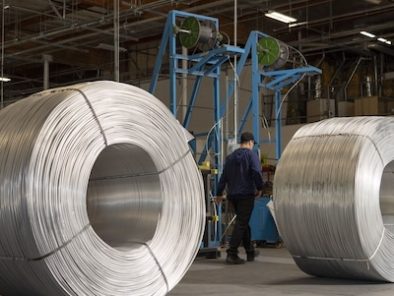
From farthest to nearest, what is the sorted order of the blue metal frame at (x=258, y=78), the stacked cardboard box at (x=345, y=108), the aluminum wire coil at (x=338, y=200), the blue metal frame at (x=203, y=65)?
the stacked cardboard box at (x=345, y=108) < the blue metal frame at (x=258, y=78) < the blue metal frame at (x=203, y=65) < the aluminum wire coil at (x=338, y=200)

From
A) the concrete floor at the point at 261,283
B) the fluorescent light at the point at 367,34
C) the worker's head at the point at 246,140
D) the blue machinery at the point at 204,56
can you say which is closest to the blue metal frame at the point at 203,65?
the blue machinery at the point at 204,56

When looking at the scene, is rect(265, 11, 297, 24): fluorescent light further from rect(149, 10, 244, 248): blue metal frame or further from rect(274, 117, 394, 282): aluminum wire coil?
rect(274, 117, 394, 282): aluminum wire coil

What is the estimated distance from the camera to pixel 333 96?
14719 mm

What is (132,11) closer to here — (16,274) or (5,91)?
(16,274)

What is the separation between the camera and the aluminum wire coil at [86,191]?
362cm

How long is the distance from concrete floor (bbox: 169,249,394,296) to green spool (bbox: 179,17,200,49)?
116 inches

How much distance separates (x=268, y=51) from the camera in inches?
371

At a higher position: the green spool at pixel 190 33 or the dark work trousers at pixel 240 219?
the green spool at pixel 190 33

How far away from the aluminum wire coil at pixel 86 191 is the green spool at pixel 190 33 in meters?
3.70

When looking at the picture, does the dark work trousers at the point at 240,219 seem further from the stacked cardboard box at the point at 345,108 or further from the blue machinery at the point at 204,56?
the stacked cardboard box at the point at 345,108

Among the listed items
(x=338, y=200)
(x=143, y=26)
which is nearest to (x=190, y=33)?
(x=338, y=200)

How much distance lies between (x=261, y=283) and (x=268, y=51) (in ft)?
15.9

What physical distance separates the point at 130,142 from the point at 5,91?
1612 centimetres

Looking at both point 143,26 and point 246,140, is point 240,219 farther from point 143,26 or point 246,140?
point 143,26
